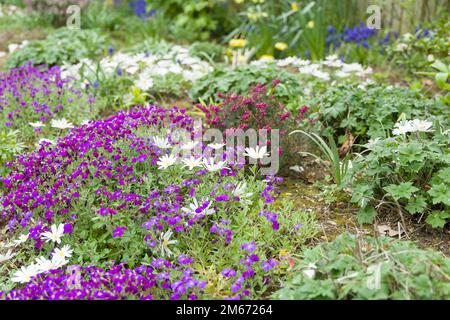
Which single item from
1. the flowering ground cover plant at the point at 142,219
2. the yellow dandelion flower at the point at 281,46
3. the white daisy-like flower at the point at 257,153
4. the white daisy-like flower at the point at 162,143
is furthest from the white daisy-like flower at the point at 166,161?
the yellow dandelion flower at the point at 281,46

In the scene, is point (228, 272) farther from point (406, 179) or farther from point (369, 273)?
point (406, 179)

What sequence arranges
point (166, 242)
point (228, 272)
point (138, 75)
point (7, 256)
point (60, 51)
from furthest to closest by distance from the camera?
point (60, 51) → point (138, 75) → point (7, 256) → point (166, 242) → point (228, 272)

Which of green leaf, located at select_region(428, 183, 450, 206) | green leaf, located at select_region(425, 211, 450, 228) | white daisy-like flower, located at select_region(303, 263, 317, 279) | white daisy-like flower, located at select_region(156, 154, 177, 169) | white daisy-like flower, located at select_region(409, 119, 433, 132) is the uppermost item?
white daisy-like flower, located at select_region(409, 119, 433, 132)

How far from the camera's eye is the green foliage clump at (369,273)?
223 cm

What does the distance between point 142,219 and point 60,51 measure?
3890 mm

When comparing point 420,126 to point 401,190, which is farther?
point 420,126

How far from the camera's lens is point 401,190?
303 centimetres

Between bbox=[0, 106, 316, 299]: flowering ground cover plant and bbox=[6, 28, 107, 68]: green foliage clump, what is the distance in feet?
9.58

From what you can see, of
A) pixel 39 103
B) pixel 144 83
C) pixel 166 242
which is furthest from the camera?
pixel 144 83

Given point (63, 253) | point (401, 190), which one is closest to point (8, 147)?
point (63, 253)

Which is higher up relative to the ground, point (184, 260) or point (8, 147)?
point (8, 147)

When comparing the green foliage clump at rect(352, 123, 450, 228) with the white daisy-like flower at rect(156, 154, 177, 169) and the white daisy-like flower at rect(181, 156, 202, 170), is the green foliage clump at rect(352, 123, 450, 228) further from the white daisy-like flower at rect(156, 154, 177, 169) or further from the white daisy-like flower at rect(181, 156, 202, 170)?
the white daisy-like flower at rect(156, 154, 177, 169)

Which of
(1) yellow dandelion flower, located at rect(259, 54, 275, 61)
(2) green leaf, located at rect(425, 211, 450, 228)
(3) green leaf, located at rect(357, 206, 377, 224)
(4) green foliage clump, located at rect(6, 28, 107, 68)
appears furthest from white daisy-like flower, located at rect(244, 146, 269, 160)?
(4) green foliage clump, located at rect(6, 28, 107, 68)

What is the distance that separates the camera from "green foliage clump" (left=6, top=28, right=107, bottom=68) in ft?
20.3
